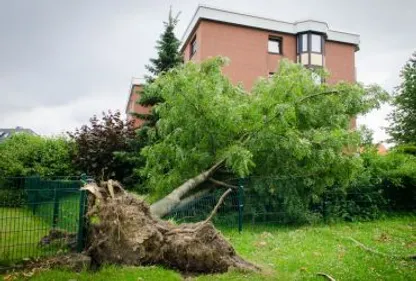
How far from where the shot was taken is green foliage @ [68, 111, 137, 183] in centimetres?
1524

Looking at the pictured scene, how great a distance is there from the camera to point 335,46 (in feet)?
90.7

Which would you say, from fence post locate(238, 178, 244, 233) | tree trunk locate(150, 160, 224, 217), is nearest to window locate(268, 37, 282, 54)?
tree trunk locate(150, 160, 224, 217)

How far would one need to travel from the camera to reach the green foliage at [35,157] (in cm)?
1471

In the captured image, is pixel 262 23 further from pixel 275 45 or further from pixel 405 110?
pixel 405 110

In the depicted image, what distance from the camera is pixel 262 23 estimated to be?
24.9 meters

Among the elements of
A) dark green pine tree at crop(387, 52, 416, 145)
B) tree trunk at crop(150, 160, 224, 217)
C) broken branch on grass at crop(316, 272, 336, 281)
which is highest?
dark green pine tree at crop(387, 52, 416, 145)

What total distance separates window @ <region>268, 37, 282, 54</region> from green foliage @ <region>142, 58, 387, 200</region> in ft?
48.5

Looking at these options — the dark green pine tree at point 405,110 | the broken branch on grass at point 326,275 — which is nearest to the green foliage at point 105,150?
the broken branch on grass at point 326,275

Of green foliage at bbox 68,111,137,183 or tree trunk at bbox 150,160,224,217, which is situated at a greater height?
green foliage at bbox 68,111,137,183

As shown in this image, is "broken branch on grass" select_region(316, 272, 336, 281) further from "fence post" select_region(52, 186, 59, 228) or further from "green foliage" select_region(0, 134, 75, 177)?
"green foliage" select_region(0, 134, 75, 177)

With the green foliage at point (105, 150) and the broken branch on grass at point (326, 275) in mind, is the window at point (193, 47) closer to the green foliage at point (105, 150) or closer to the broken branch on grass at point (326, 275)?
the green foliage at point (105, 150)

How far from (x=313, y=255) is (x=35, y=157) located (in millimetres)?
12528

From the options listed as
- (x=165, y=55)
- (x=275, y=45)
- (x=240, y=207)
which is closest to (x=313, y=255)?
(x=240, y=207)

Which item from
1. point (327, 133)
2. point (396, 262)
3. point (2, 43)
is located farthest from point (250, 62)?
point (396, 262)
